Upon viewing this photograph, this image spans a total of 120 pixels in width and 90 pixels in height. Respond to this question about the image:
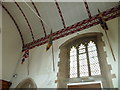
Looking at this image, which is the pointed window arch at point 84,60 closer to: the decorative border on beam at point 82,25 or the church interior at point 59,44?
the church interior at point 59,44

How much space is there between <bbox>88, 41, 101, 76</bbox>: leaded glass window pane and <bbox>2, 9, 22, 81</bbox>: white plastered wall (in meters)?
3.69

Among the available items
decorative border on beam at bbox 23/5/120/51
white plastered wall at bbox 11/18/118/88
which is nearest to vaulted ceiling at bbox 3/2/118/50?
decorative border on beam at bbox 23/5/120/51

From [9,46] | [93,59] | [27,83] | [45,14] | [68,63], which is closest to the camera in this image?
[93,59]

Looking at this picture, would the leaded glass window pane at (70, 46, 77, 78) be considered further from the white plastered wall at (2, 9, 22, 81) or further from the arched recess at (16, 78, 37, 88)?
the white plastered wall at (2, 9, 22, 81)

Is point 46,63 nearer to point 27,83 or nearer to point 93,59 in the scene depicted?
point 27,83

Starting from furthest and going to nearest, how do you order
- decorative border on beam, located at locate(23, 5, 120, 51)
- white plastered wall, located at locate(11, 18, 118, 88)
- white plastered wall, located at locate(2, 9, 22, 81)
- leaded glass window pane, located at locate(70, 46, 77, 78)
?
white plastered wall, located at locate(2, 9, 22, 81) → decorative border on beam, located at locate(23, 5, 120, 51) → leaded glass window pane, located at locate(70, 46, 77, 78) → white plastered wall, located at locate(11, 18, 118, 88)

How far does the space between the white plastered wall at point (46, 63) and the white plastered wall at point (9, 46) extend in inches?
15.2

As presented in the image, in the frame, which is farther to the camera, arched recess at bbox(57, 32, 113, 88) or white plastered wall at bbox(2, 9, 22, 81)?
white plastered wall at bbox(2, 9, 22, 81)

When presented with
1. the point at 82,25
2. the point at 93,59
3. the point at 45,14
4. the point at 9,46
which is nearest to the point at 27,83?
the point at 9,46

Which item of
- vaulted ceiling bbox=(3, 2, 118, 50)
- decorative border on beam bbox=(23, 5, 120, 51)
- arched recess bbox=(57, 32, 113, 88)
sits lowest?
arched recess bbox=(57, 32, 113, 88)

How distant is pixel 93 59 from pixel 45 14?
288 centimetres

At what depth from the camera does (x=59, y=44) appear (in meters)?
4.80

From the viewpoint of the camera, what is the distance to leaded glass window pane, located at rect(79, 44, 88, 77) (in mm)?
3827

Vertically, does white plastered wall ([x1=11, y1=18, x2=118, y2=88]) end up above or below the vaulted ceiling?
below
